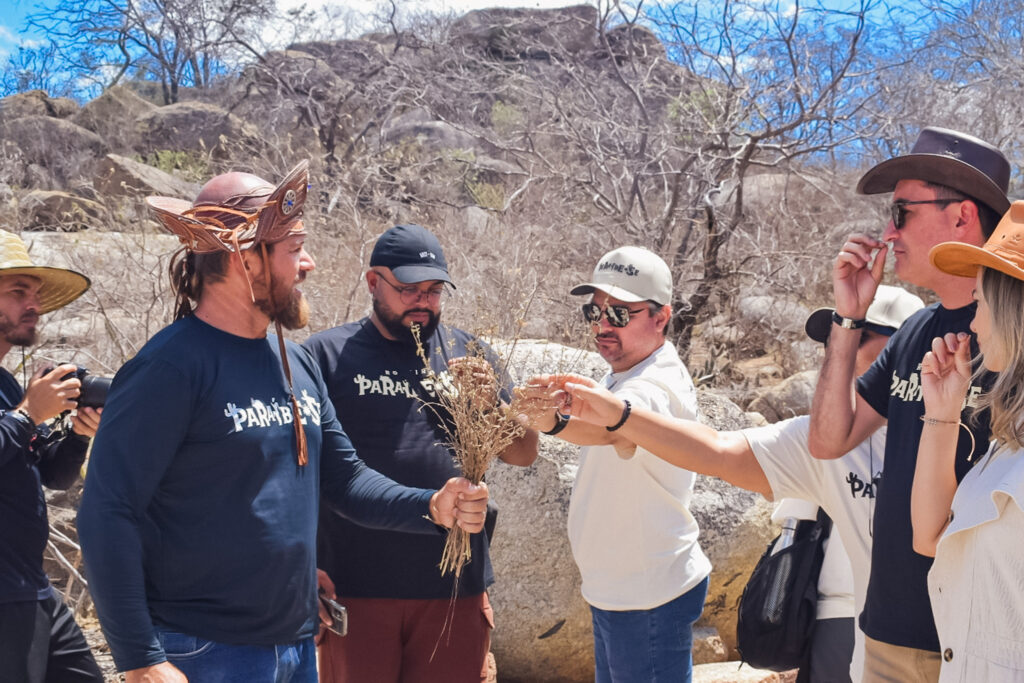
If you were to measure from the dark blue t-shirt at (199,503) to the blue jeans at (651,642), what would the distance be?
4.37 ft

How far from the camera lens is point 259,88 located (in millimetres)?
20641

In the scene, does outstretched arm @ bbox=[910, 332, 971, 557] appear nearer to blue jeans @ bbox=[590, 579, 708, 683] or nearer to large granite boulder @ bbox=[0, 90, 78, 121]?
blue jeans @ bbox=[590, 579, 708, 683]

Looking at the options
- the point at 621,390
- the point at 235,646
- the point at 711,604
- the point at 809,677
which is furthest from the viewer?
the point at 711,604

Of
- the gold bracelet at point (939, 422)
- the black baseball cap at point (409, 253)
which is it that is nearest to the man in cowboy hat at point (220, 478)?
the black baseball cap at point (409, 253)

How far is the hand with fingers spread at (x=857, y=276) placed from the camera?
3.18 metres

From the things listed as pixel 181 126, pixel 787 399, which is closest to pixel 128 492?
pixel 787 399

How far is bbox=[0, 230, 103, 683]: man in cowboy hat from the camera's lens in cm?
323

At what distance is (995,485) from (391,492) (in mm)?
1738

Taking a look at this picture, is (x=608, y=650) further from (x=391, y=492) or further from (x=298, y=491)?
(x=298, y=491)

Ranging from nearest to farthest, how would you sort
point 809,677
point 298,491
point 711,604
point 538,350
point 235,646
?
point 235,646, point 298,491, point 809,677, point 711,604, point 538,350

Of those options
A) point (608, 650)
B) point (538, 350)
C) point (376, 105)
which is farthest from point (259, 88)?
point (608, 650)

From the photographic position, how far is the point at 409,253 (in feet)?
12.9

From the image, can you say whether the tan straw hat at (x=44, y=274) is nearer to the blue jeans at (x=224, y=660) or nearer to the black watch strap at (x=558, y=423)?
the blue jeans at (x=224, y=660)

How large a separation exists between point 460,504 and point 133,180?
13.6m
